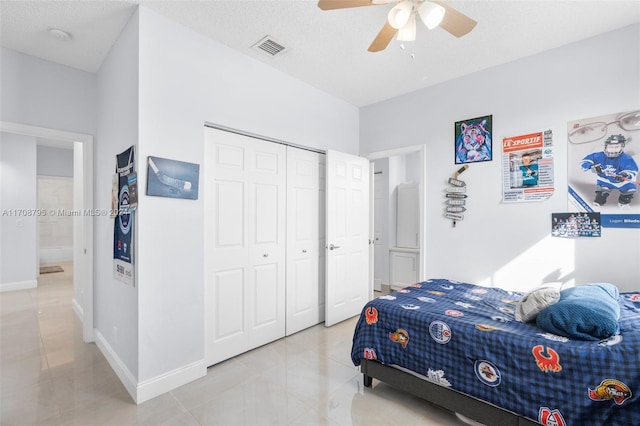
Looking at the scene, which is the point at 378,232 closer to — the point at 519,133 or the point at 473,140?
the point at 473,140

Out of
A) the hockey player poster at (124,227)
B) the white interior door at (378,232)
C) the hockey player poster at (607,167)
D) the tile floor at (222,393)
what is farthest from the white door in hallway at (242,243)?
the hockey player poster at (607,167)

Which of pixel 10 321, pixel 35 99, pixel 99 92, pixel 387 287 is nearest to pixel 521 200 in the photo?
pixel 387 287

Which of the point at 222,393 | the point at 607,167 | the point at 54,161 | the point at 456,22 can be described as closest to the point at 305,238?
the point at 222,393

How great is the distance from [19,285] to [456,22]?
732 cm

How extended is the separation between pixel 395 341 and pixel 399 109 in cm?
289

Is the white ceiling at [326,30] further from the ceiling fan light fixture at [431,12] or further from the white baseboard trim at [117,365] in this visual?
the white baseboard trim at [117,365]

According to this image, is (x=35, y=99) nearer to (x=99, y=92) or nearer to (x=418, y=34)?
(x=99, y=92)

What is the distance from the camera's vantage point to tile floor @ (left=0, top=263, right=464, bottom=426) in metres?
2.00

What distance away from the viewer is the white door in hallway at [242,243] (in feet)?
8.84

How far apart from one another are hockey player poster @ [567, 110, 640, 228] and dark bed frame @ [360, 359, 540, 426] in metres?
1.92

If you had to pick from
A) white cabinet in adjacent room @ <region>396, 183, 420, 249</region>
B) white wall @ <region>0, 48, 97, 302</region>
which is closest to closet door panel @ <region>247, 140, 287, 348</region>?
white wall @ <region>0, 48, 97, 302</region>

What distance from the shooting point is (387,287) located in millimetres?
5367

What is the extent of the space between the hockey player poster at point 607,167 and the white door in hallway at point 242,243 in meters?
2.76

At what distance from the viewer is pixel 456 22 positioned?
1938 mm
